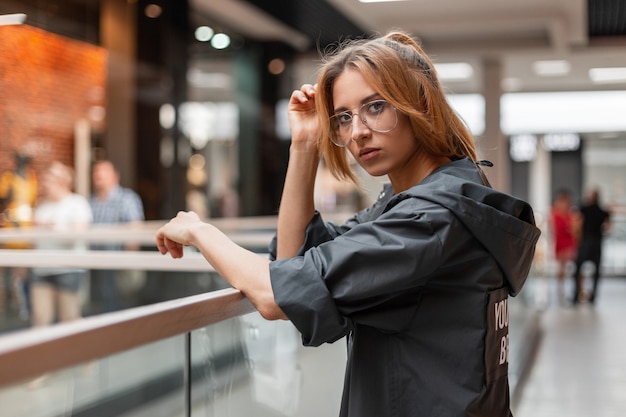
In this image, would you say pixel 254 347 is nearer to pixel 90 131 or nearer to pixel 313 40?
pixel 90 131

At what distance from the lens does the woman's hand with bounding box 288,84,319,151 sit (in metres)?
1.75

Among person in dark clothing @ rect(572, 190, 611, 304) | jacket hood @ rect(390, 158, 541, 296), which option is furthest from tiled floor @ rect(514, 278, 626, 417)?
jacket hood @ rect(390, 158, 541, 296)

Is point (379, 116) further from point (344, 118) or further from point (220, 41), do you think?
point (220, 41)

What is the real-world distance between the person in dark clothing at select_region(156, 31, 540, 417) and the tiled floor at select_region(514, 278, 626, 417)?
4299mm

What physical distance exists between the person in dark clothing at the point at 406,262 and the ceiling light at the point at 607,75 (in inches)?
521

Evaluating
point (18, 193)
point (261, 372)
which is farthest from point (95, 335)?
point (18, 193)

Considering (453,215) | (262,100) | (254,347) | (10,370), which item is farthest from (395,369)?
(262,100)

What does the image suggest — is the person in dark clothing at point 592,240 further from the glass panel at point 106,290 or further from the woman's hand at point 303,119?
the woman's hand at point 303,119

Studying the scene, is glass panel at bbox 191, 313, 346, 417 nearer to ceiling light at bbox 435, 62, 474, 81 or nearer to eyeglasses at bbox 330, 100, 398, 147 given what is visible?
eyeglasses at bbox 330, 100, 398, 147

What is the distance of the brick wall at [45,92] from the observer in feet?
25.5

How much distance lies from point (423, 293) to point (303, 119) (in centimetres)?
54

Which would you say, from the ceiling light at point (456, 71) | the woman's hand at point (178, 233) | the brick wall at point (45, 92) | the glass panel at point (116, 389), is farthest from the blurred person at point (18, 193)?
the ceiling light at point (456, 71)

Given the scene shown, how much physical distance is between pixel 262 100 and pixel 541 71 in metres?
4.81

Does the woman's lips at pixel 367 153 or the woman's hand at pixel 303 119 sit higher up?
the woman's hand at pixel 303 119
